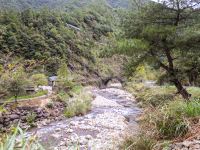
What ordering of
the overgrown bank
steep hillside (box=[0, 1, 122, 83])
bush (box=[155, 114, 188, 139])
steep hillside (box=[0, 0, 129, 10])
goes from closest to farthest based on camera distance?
the overgrown bank, bush (box=[155, 114, 188, 139]), steep hillside (box=[0, 1, 122, 83]), steep hillside (box=[0, 0, 129, 10])

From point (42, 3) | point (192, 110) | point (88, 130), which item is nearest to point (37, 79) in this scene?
point (88, 130)

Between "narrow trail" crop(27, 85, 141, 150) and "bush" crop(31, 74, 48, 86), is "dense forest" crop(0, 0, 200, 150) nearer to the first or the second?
"narrow trail" crop(27, 85, 141, 150)

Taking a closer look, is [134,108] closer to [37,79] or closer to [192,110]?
[37,79]

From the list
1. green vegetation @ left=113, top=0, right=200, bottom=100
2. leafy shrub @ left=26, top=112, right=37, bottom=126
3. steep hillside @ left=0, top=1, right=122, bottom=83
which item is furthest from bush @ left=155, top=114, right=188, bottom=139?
steep hillside @ left=0, top=1, right=122, bottom=83

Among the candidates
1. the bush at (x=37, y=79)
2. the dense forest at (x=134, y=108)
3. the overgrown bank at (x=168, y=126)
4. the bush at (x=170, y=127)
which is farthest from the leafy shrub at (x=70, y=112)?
the bush at (x=170, y=127)

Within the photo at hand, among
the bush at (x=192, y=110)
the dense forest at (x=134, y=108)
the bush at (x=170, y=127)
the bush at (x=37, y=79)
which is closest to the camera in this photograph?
the dense forest at (x=134, y=108)

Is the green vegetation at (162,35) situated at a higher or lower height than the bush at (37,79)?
higher

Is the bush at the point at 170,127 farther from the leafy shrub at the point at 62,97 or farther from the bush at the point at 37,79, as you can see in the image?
the bush at the point at 37,79

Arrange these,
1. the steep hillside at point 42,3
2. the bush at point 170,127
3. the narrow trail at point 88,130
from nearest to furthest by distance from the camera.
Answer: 1. the bush at point 170,127
2. the narrow trail at point 88,130
3. the steep hillside at point 42,3

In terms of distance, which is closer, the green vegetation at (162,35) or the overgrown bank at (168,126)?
the overgrown bank at (168,126)

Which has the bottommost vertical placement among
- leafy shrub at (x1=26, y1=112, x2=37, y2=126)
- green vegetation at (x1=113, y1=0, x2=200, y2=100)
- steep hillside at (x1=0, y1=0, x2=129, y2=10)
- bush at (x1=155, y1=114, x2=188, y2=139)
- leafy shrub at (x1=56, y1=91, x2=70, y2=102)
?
leafy shrub at (x1=26, y1=112, x2=37, y2=126)

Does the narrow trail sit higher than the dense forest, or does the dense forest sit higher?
the dense forest

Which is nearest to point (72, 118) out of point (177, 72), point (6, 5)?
point (177, 72)

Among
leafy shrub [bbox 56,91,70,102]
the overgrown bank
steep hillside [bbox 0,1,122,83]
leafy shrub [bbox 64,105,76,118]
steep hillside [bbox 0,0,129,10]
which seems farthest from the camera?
steep hillside [bbox 0,0,129,10]
